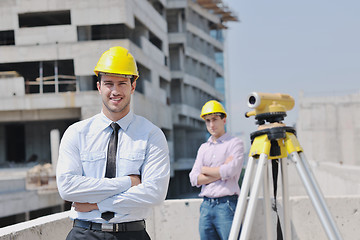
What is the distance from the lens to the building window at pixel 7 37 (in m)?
25.3

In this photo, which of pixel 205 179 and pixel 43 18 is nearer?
pixel 205 179

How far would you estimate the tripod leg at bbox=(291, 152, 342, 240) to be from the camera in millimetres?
2354

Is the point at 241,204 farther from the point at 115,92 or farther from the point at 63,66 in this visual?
the point at 63,66

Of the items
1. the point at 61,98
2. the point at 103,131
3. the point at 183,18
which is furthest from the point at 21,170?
the point at 183,18

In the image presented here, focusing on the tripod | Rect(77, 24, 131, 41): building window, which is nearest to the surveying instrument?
the tripod

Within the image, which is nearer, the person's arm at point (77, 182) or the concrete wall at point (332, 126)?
the person's arm at point (77, 182)

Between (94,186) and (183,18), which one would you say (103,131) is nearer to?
(94,186)

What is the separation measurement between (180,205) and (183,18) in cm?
3591

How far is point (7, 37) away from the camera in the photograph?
2564 cm

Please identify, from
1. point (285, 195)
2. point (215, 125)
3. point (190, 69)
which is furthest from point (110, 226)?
point (190, 69)

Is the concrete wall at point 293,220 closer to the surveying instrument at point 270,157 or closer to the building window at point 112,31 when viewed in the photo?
the surveying instrument at point 270,157

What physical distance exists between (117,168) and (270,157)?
3.26 feet

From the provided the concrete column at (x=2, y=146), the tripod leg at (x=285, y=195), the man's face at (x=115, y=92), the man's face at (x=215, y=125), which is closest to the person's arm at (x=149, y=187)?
the man's face at (x=115, y=92)

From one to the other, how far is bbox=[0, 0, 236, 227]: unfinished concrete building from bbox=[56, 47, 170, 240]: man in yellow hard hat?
585 inches
